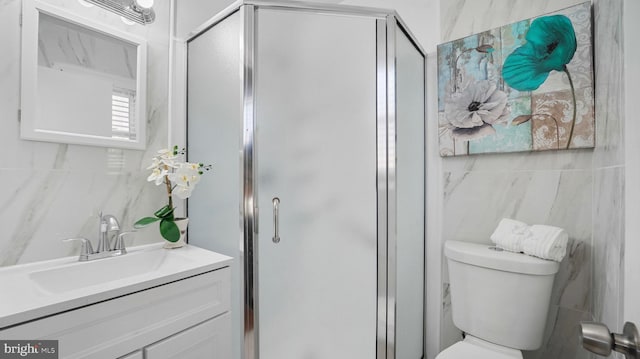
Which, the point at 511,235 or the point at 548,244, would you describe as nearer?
the point at 548,244

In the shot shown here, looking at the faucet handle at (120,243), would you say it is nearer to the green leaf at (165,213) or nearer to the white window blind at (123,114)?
the green leaf at (165,213)

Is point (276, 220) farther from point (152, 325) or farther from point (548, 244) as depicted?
point (548, 244)

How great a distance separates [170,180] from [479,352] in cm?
153

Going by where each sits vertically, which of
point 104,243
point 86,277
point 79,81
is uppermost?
point 79,81

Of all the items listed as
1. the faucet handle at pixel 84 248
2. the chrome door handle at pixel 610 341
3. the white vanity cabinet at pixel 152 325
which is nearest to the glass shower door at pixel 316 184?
the white vanity cabinet at pixel 152 325

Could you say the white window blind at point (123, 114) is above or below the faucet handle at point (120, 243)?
above

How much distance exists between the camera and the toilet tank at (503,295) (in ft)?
3.68

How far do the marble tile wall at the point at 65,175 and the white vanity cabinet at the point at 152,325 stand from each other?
511mm

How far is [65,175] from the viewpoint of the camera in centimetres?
112

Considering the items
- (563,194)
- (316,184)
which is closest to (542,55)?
(563,194)

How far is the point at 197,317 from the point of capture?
3.37 feet

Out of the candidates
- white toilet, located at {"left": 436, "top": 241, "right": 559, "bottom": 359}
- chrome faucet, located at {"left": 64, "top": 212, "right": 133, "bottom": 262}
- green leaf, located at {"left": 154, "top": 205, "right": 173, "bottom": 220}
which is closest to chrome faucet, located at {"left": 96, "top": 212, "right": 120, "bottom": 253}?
chrome faucet, located at {"left": 64, "top": 212, "right": 133, "bottom": 262}

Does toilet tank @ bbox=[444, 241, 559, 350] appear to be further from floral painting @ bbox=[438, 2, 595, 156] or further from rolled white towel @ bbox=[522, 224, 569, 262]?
floral painting @ bbox=[438, 2, 595, 156]

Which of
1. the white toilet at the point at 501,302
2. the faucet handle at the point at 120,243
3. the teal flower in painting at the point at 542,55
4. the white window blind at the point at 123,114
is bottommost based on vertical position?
the white toilet at the point at 501,302
